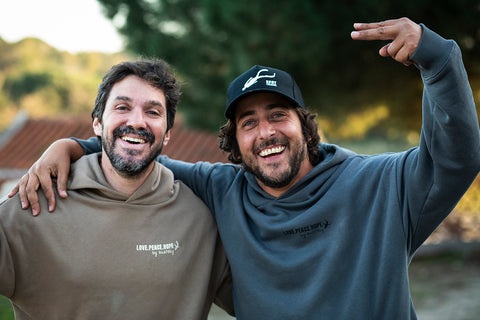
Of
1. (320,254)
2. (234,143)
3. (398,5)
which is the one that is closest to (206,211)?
(234,143)

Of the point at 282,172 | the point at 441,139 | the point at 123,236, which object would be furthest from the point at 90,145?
the point at 441,139

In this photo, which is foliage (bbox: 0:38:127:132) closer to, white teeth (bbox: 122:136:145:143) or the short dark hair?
the short dark hair

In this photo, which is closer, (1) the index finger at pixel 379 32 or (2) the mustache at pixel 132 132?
(1) the index finger at pixel 379 32

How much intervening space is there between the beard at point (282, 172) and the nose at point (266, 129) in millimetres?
50

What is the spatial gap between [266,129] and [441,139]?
1072 mm

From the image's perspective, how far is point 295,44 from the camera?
772 centimetres

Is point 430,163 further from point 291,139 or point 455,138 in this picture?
point 291,139

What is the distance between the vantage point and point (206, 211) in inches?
115

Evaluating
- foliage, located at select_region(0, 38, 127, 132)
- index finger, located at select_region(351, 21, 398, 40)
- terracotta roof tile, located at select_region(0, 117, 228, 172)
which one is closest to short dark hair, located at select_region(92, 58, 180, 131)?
index finger, located at select_region(351, 21, 398, 40)

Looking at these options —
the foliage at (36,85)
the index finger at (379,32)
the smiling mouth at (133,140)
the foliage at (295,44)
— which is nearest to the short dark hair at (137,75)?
the smiling mouth at (133,140)

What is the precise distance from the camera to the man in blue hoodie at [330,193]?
77.4 inches

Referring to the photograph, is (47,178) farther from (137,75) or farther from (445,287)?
(445,287)

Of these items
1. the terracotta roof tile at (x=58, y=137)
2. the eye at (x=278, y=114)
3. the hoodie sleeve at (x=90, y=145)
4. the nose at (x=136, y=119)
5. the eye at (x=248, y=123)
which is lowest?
the hoodie sleeve at (x=90, y=145)

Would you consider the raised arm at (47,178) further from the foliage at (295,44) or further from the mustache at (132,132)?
the foliage at (295,44)
